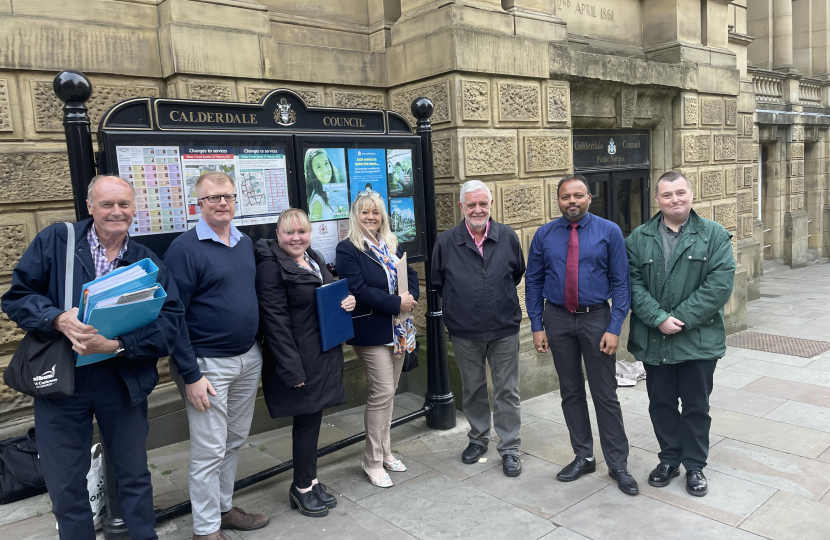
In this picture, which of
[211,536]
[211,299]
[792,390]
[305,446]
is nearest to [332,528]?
[305,446]

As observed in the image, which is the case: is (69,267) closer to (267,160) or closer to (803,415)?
(267,160)

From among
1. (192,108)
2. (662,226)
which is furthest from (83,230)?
(662,226)

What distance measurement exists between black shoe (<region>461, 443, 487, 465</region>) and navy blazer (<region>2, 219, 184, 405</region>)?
2.33 m

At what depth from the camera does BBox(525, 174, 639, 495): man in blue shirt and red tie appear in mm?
3922

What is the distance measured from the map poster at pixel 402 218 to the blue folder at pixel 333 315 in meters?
1.12

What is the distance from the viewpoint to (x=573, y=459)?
438 cm

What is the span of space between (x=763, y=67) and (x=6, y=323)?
55.2 ft

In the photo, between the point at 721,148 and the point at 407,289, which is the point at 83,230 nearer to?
the point at 407,289

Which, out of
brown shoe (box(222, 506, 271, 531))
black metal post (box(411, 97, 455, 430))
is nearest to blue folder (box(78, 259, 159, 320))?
brown shoe (box(222, 506, 271, 531))

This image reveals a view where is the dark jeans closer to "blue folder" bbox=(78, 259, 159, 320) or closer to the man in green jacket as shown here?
"blue folder" bbox=(78, 259, 159, 320)

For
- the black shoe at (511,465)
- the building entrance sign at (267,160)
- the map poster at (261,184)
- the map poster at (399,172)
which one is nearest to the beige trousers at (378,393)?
the building entrance sign at (267,160)

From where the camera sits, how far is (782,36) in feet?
49.1

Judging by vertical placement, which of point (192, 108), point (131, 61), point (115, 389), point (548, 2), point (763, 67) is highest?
point (763, 67)

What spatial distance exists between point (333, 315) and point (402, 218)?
4.59 ft
